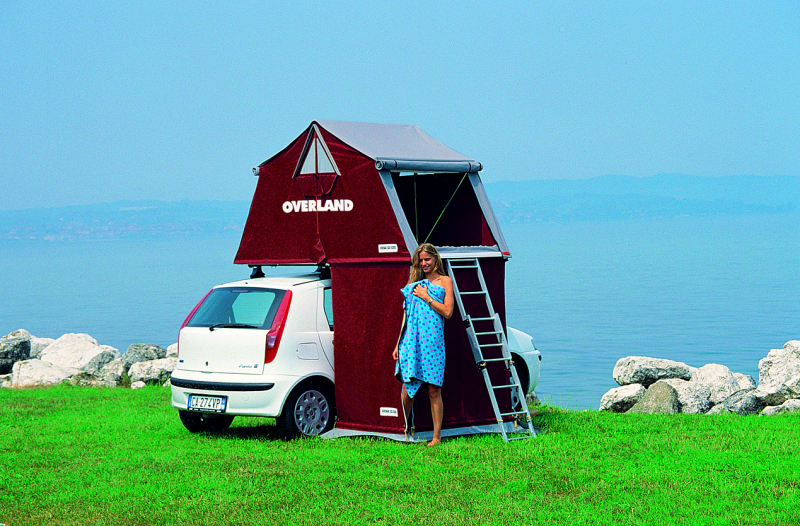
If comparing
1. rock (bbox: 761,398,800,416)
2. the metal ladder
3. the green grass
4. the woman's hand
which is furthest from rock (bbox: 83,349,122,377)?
rock (bbox: 761,398,800,416)

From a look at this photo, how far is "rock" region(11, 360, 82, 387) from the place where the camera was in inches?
739

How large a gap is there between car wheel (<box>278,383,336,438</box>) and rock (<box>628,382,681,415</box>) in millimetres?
5023

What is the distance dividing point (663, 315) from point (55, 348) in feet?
103

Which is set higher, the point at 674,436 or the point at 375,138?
the point at 375,138

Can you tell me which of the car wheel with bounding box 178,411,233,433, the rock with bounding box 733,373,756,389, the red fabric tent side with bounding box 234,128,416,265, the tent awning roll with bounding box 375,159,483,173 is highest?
the tent awning roll with bounding box 375,159,483,173

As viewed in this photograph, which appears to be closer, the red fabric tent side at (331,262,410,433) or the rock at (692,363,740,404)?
the red fabric tent side at (331,262,410,433)

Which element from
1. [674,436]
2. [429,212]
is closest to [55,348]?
[429,212]

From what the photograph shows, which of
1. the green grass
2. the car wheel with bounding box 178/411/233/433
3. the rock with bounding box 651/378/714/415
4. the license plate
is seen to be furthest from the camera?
the rock with bounding box 651/378/714/415

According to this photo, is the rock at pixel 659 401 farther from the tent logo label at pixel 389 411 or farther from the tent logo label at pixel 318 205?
the tent logo label at pixel 318 205

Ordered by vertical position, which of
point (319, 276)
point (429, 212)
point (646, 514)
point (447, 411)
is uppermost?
point (429, 212)

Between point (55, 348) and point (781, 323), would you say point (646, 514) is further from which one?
point (781, 323)

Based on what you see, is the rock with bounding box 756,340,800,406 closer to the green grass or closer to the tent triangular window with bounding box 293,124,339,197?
the green grass

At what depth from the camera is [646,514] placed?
7.63 meters

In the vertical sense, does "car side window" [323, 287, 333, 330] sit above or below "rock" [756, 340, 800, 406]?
above
